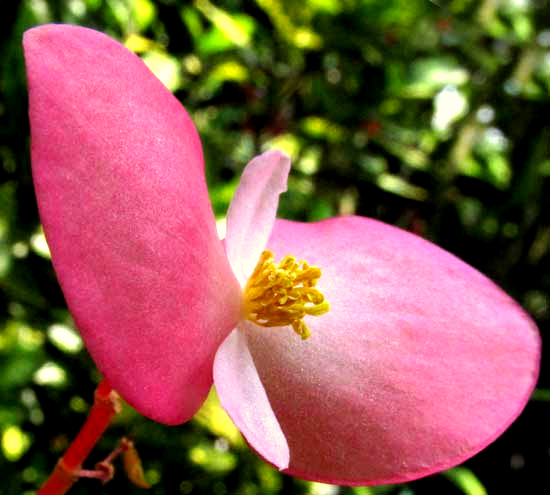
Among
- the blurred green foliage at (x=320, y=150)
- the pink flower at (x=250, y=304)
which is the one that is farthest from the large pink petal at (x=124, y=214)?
the blurred green foliage at (x=320, y=150)

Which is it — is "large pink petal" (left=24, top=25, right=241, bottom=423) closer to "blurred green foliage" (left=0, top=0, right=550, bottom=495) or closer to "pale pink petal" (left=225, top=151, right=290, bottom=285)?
"pale pink petal" (left=225, top=151, right=290, bottom=285)

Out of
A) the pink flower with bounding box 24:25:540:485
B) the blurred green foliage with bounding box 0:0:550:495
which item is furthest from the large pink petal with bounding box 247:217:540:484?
the blurred green foliage with bounding box 0:0:550:495

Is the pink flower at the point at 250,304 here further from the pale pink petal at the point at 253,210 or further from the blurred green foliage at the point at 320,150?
the blurred green foliage at the point at 320,150

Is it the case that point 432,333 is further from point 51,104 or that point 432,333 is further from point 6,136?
point 6,136

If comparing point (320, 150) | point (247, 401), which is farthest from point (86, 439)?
point (320, 150)

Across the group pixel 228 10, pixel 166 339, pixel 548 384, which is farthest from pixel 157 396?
pixel 548 384

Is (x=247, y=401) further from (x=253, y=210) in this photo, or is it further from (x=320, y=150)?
(x=320, y=150)
